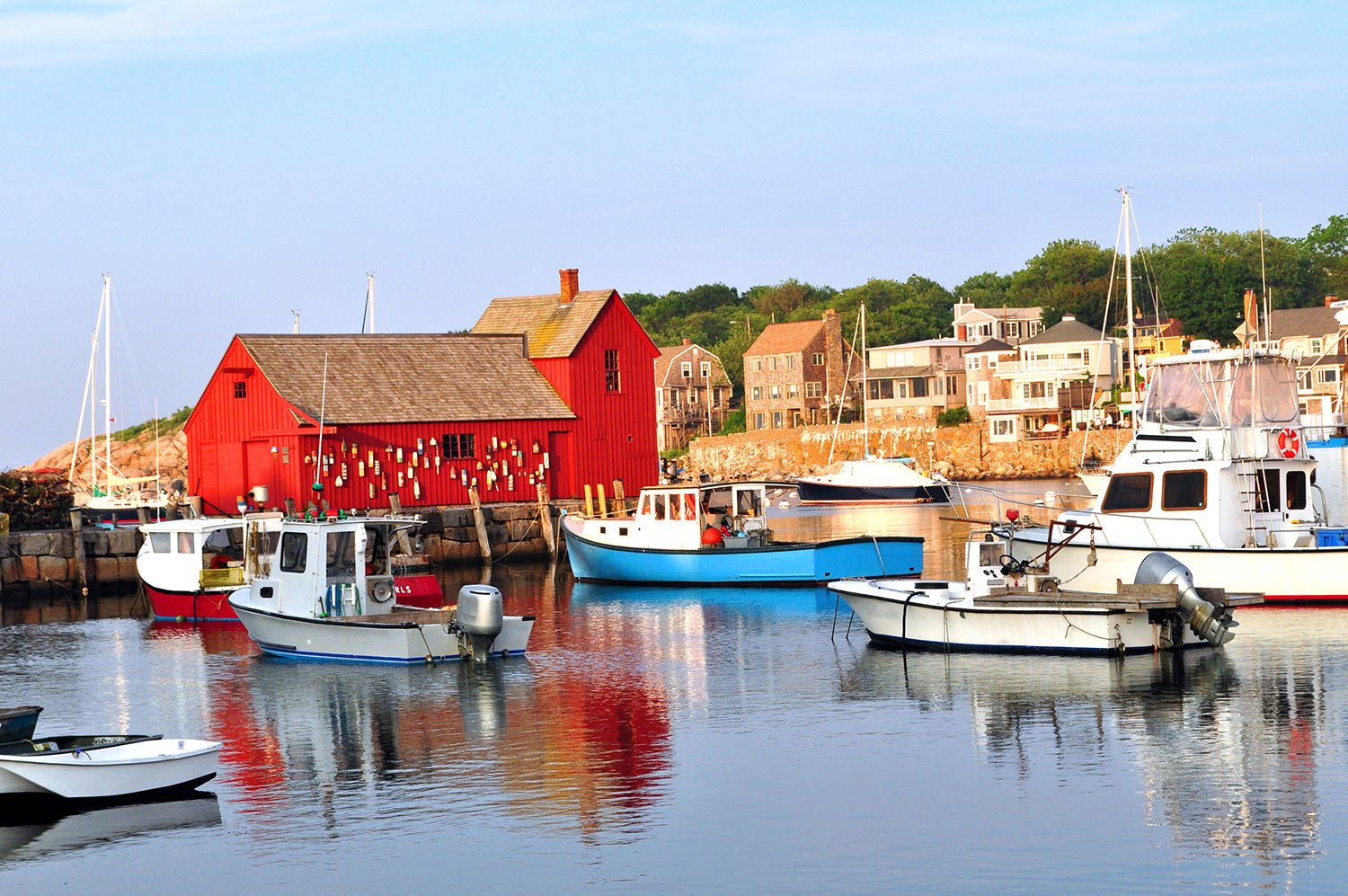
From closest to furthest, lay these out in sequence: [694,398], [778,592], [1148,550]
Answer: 1. [1148,550]
2. [778,592]
3. [694,398]

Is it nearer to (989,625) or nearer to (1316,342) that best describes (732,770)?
(989,625)

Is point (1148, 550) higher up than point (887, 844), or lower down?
higher up

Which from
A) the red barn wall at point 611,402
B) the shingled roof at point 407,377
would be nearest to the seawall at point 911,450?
the red barn wall at point 611,402

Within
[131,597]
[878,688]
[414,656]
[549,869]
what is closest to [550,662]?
[414,656]

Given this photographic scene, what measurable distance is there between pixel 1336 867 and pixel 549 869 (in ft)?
22.2

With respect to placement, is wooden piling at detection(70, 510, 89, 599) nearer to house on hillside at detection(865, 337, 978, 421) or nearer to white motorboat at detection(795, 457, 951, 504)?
white motorboat at detection(795, 457, 951, 504)

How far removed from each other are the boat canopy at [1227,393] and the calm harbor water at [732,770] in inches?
153

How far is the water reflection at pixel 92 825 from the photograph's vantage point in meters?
16.4

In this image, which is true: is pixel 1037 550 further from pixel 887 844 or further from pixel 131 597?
pixel 131 597

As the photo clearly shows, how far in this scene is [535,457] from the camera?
162 feet

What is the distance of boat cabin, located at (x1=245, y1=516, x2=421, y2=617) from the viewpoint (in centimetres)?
2683

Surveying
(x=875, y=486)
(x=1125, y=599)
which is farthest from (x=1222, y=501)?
(x=875, y=486)

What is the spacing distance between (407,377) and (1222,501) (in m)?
25.7

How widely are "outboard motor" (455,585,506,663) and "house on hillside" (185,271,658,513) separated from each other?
1879 centimetres
